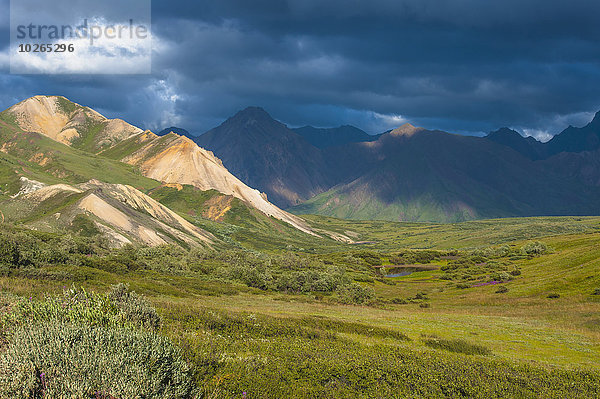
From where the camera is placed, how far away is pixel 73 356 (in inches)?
471

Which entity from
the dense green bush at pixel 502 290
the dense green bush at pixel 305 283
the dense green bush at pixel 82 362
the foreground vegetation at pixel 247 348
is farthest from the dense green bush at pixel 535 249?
the dense green bush at pixel 82 362

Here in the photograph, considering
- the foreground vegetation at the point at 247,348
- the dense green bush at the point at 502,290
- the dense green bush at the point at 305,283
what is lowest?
the dense green bush at the point at 502,290

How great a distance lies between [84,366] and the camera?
11703 millimetres

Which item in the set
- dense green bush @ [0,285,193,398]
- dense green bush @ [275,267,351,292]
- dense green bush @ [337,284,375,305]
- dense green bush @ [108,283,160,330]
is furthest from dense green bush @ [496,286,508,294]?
dense green bush @ [0,285,193,398]

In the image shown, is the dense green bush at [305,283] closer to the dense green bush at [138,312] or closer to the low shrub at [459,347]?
the low shrub at [459,347]

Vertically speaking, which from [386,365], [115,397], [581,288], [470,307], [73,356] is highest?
[73,356]

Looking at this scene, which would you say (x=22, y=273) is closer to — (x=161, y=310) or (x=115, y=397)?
(x=161, y=310)

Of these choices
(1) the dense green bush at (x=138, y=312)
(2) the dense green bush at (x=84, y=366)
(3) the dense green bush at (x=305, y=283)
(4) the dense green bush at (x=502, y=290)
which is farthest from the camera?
(3) the dense green bush at (x=305, y=283)

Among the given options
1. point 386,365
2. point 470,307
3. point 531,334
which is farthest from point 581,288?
point 386,365

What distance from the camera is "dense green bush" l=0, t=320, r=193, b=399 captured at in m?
11.3

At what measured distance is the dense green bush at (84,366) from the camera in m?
11.3

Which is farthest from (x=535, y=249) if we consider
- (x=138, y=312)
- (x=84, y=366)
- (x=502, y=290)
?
(x=84, y=366)

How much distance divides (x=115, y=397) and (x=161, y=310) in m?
16.6

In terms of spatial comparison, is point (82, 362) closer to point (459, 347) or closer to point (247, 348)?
point (247, 348)
